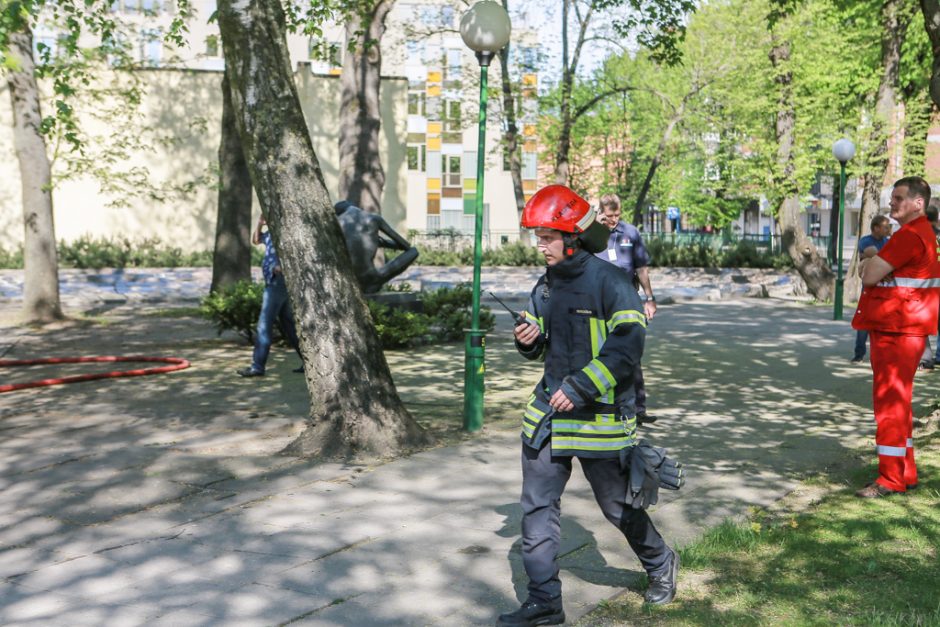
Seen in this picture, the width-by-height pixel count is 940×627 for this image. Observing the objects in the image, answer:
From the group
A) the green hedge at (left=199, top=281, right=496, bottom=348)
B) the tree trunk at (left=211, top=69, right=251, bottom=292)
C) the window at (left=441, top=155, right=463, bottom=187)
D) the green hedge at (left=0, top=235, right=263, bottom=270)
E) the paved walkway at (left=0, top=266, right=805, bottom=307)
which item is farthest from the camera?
the window at (left=441, top=155, right=463, bottom=187)

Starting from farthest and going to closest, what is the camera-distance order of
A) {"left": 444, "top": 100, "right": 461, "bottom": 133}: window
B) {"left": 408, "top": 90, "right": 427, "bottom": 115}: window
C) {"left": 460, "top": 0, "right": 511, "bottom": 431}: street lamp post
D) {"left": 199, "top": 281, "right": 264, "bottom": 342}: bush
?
{"left": 408, "top": 90, "right": 427, "bottom": 115}: window
{"left": 444, "top": 100, "right": 461, "bottom": 133}: window
{"left": 199, "top": 281, "right": 264, "bottom": 342}: bush
{"left": 460, "top": 0, "right": 511, "bottom": 431}: street lamp post

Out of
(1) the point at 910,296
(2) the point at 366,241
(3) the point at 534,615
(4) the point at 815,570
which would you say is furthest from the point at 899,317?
(2) the point at 366,241

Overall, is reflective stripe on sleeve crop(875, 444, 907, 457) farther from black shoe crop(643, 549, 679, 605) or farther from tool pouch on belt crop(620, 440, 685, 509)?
tool pouch on belt crop(620, 440, 685, 509)

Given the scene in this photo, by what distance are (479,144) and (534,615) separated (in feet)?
17.9

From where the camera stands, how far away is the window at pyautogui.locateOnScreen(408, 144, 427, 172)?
71.8 metres

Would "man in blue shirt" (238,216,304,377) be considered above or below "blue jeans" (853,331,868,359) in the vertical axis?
above

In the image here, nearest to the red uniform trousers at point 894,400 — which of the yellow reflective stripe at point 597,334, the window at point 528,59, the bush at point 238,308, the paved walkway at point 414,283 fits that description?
the yellow reflective stripe at point 597,334

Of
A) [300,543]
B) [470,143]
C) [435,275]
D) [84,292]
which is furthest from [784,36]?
[470,143]

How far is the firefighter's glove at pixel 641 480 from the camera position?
15.2ft

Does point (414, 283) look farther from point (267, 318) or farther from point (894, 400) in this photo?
point (894, 400)

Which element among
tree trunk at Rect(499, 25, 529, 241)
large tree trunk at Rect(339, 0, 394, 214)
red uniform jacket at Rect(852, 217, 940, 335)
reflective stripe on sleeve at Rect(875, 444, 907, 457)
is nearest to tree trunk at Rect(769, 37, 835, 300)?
large tree trunk at Rect(339, 0, 394, 214)

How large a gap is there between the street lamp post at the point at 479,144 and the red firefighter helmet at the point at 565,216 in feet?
14.5

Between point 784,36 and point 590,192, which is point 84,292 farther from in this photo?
point 590,192

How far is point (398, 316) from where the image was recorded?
50.4ft
